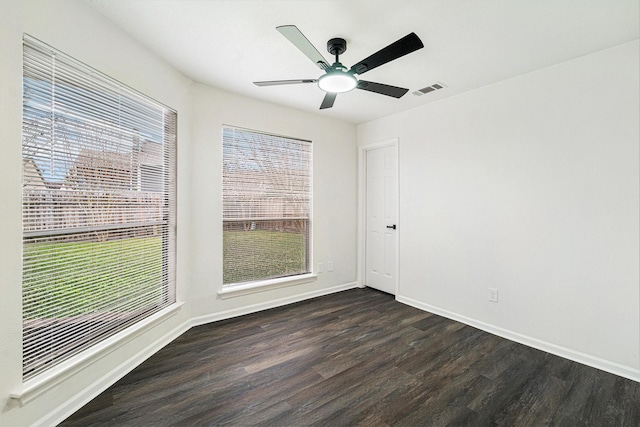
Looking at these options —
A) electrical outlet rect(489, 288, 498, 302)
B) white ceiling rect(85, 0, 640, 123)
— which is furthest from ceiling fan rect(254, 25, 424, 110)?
electrical outlet rect(489, 288, 498, 302)

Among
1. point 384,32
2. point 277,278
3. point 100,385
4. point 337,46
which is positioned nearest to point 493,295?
point 277,278

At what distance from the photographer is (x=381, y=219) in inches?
162

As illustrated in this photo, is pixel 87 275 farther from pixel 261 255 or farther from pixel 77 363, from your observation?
pixel 261 255

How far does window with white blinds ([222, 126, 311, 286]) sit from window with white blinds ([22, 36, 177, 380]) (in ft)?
2.65

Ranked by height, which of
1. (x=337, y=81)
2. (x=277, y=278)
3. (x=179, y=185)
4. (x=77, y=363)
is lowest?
(x=77, y=363)

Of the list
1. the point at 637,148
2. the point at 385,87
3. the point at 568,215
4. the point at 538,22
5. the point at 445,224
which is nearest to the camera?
the point at 538,22

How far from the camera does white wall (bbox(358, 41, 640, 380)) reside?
7.02 feet

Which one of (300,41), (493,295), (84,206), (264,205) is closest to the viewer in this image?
(300,41)

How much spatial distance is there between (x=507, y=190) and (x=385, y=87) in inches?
65.1

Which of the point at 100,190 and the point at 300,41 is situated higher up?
the point at 300,41

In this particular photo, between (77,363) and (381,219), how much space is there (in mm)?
3535

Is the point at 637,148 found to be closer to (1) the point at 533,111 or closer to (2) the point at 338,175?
(1) the point at 533,111

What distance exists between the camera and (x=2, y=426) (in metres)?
1.37

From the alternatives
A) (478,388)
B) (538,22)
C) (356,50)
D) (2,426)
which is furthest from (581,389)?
(2,426)
